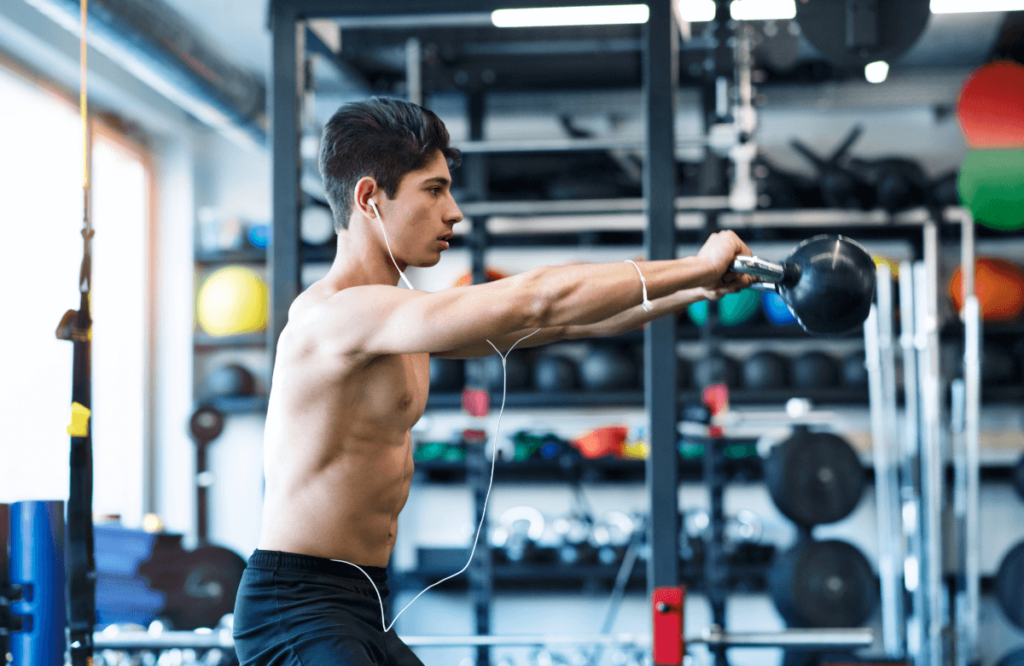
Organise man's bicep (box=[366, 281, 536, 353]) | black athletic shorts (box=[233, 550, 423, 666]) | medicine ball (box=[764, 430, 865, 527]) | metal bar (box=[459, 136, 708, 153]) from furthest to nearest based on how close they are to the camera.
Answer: medicine ball (box=[764, 430, 865, 527])
metal bar (box=[459, 136, 708, 153])
black athletic shorts (box=[233, 550, 423, 666])
man's bicep (box=[366, 281, 536, 353])

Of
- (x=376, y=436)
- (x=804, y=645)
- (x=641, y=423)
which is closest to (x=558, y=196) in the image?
(x=641, y=423)

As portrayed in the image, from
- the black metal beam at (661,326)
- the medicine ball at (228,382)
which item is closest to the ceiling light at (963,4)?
the black metal beam at (661,326)

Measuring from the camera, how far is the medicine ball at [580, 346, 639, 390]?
18.1ft

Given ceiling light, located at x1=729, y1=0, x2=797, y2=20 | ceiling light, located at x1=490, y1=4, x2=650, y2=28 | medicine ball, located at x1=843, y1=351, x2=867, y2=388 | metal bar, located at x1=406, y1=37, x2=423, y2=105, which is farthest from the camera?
medicine ball, located at x1=843, y1=351, x2=867, y2=388

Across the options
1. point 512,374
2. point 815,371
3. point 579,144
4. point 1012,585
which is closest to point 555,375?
point 512,374

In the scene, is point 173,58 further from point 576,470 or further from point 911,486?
point 911,486

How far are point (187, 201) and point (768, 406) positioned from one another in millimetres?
4244

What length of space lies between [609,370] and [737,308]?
0.88m

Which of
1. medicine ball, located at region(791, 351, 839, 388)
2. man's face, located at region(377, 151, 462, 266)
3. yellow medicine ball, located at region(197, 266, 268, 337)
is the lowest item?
medicine ball, located at region(791, 351, 839, 388)

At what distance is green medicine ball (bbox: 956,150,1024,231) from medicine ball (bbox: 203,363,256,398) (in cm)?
450

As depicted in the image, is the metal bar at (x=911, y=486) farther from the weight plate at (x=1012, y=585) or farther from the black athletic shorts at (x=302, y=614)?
the black athletic shorts at (x=302, y=614)

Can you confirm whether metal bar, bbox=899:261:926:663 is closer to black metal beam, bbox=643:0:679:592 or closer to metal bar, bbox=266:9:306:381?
black metal beam, bbox=643:0:679:592

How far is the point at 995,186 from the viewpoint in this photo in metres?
4.44

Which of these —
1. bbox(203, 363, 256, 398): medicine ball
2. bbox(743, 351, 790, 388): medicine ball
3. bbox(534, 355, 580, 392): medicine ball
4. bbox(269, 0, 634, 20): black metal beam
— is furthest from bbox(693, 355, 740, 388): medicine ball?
bbox(203, 363, 256, 398): medicine ball
